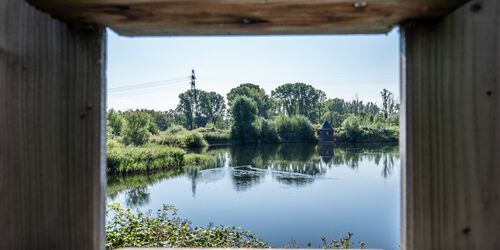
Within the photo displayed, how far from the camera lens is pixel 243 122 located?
30.0 meters

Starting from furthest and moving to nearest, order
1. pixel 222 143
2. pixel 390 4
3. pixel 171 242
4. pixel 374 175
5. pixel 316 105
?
pixel 316 105, pixel 222 143, pixel 374 175, pixel 171 242, pixel 390 4

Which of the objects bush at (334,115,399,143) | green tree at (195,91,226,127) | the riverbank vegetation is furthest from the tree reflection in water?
green tree at (195,91,226,127)

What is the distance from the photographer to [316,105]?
41.0m

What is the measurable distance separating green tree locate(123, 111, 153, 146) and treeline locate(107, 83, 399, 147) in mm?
1530

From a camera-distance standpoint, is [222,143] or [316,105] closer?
[222,143]

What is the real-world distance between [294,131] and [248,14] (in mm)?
32881

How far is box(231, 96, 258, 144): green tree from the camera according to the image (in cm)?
3000
